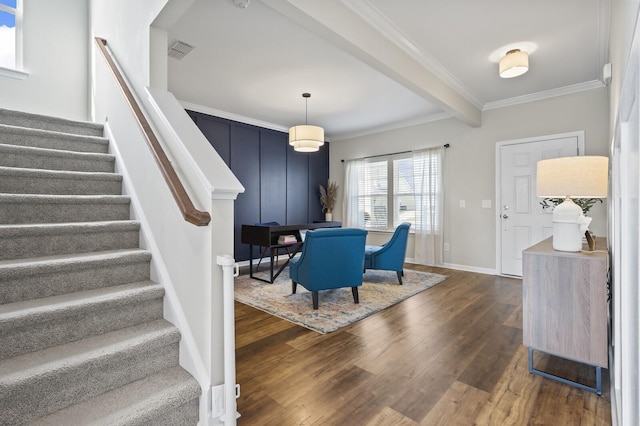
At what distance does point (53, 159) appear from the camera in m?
2.30

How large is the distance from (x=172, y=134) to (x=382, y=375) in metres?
1.92

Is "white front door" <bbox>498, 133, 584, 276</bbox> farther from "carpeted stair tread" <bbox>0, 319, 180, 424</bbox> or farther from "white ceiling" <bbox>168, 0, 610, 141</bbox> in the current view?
"carpeted stair tread" <bbox>0, 319, 180, 424</bbox>

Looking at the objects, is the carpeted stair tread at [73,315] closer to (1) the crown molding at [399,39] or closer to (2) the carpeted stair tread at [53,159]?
(2) the carpeted stair tread at [53,159]

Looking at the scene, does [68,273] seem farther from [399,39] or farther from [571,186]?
[399,39]

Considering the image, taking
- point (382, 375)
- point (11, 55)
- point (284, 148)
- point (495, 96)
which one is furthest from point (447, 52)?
point (11, 55)

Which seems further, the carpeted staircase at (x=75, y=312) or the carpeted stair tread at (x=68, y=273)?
the carpeted stair tread at (x=68, y=273)

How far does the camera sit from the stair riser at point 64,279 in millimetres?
1502

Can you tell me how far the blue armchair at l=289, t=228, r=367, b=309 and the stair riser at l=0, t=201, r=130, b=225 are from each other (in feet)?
5.24

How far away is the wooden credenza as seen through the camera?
1.78 meters

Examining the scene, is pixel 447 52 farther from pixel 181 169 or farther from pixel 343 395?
pixel 343 395

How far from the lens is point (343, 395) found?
176 centimetres

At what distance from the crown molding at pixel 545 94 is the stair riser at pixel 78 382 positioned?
16.8 feet

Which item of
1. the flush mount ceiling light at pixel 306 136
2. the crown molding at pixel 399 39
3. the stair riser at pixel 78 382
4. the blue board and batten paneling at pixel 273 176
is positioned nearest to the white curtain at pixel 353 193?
the blue board and batten paneling at pixel 273 176

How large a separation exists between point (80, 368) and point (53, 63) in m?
4.03
